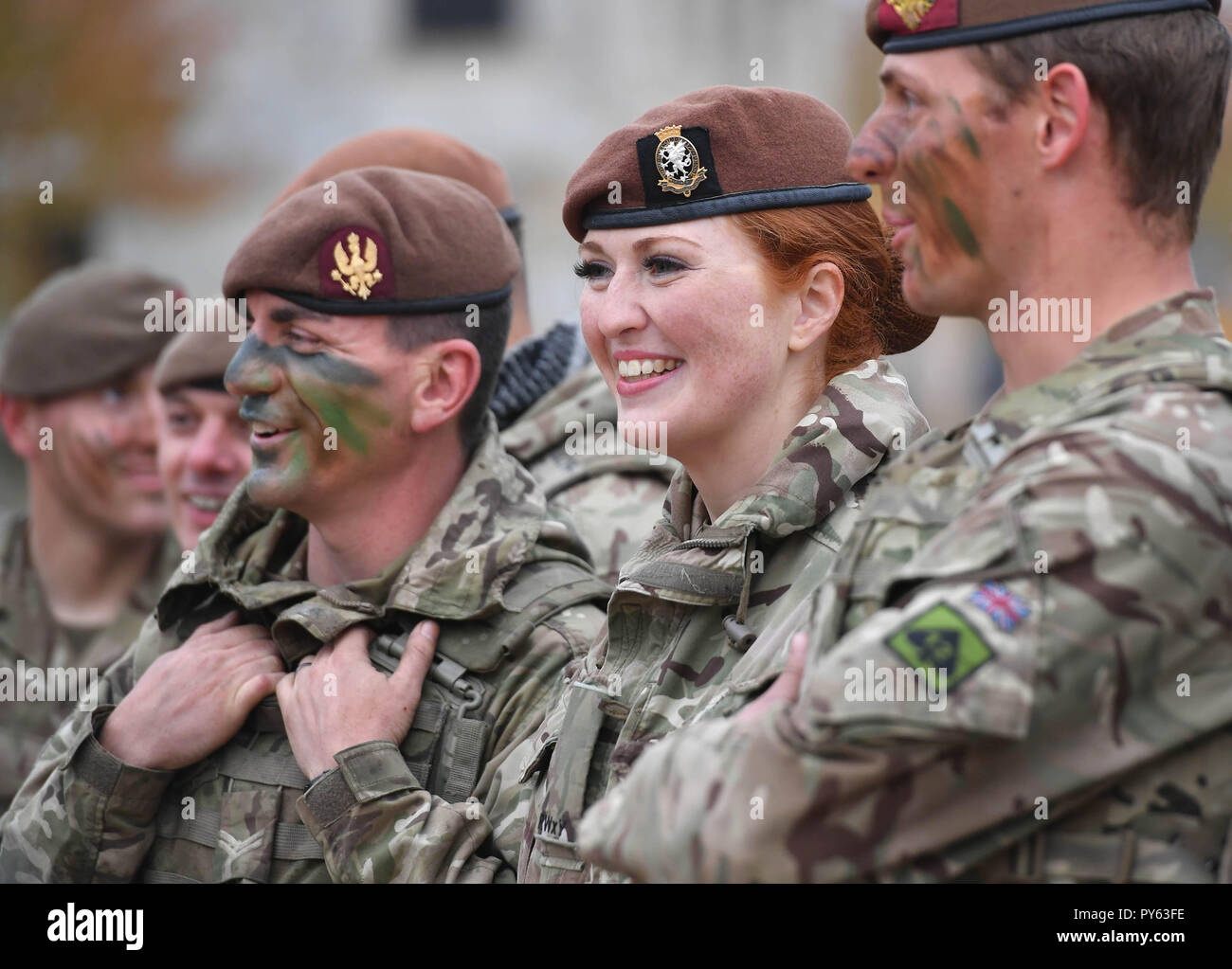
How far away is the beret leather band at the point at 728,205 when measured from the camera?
11.2 feet

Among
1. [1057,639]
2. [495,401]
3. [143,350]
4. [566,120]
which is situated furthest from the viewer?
[566,120]

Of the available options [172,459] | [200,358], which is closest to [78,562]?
[172,459]

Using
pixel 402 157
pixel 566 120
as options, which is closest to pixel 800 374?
pixel 402 157

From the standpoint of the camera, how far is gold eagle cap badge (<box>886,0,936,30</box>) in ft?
8.40

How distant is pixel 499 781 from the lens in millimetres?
3814

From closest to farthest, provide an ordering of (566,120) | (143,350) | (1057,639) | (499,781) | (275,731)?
1. (1057,639)
2. (499,781)
3. (275,731)
4. (143,350)
5. (566,120)

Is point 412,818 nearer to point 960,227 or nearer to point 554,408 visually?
point 960,227

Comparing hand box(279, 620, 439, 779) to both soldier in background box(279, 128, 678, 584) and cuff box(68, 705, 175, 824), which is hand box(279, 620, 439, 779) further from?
soldier in background box(279, 128, 678, 584)

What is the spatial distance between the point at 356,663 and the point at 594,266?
1169 mm

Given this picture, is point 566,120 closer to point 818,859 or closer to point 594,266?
point 594,266

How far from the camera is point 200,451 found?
592 centimetres

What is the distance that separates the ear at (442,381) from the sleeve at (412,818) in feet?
2.82

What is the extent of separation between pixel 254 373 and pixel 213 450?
5.80ft

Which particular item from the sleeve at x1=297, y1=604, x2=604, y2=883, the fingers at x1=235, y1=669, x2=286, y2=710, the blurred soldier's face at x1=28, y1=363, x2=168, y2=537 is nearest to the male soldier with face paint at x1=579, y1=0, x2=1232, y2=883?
the sleeve at x1=297, y1=604, x2=604, y2=883
